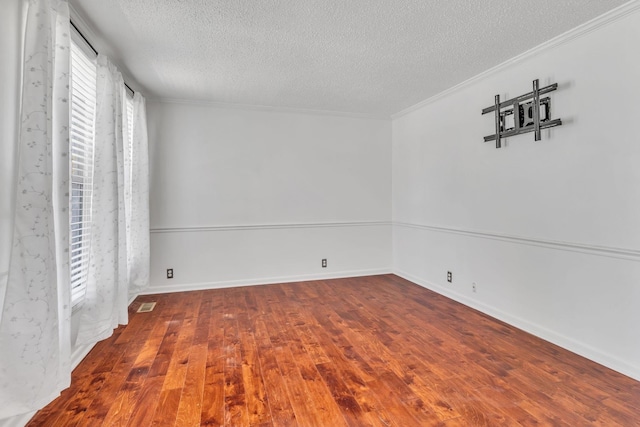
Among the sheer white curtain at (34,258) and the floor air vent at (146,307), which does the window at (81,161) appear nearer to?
the sheer white curtain at (34,258)

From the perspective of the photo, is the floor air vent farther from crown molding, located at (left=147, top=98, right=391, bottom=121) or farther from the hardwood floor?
crown molding, located at (left=147, top=98, right=391, bottom=121)

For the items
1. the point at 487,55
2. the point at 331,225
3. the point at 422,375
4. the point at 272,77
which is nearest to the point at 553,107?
the point at 487,55

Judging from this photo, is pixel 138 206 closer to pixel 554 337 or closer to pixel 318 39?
pixel 318 39

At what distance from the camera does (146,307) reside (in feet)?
11.7

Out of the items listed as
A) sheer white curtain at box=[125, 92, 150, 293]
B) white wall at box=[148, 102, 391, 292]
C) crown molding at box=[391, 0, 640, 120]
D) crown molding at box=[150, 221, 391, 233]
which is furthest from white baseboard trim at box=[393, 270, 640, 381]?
sheer white curtain at box=[125, 92, 150, 293]

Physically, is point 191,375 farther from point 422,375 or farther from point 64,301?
point 422,375

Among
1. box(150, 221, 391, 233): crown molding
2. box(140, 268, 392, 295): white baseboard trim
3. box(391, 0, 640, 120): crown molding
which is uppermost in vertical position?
box(391, 0, 640, 120): crown molding

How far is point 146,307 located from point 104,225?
1517 mm

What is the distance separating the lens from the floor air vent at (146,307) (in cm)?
347

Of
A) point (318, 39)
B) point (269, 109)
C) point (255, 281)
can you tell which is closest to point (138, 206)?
point (255, 281)

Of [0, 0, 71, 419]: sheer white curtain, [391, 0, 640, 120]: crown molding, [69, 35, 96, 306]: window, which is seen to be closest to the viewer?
[0, 0, 71, 419]: sheer white curtain

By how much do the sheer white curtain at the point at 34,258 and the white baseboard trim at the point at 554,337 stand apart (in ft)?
10.9

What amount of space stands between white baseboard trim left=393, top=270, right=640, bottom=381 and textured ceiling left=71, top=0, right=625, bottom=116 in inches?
91.7

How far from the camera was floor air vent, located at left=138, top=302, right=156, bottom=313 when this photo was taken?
3.47 meters
